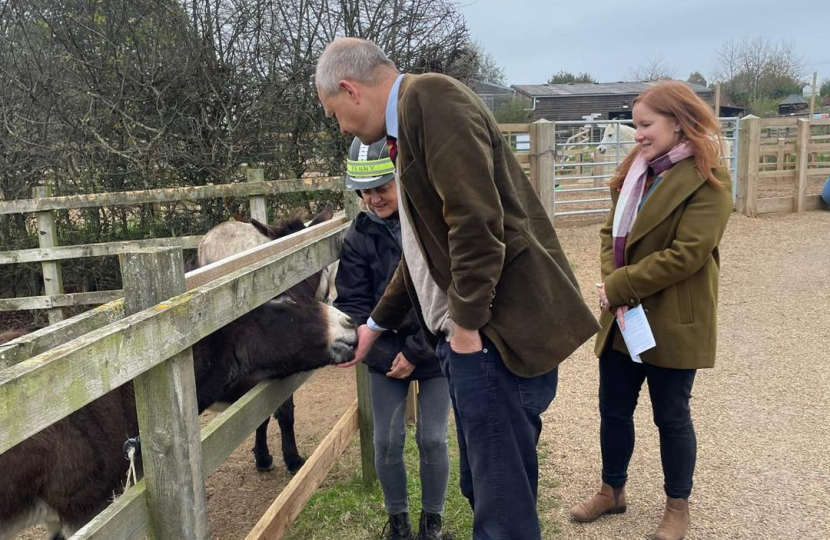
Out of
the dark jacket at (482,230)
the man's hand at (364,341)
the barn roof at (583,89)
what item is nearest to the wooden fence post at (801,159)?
the man's hand at (364,341)

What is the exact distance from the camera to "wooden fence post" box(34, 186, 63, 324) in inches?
259

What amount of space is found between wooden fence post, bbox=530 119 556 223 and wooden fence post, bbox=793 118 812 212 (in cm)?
526

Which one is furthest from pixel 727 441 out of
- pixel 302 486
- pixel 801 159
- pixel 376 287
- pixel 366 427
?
pixel 801 159

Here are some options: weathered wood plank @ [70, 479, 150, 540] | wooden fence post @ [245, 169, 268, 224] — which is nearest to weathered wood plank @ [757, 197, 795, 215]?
wooden fence post @ [245, 169, 268, 224]

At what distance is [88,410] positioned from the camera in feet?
7.69

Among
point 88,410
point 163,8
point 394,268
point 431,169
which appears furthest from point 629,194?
point 163,8

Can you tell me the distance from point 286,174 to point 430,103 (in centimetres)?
673

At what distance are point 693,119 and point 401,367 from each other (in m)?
1.63

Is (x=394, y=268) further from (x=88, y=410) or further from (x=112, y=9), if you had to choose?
(x=112, y=9)

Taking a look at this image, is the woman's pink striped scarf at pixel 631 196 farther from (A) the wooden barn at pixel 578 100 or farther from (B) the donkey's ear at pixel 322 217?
(A) the wooden barn at pixel 578 100

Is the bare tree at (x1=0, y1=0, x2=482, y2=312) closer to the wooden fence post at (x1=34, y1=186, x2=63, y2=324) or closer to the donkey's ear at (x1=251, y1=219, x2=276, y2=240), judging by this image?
the wooden fence post at (x1=34, y1=186, x2=63, y2=324)

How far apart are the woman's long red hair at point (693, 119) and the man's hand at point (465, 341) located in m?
1.47

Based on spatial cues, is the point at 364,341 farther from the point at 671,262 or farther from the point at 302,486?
the point at 671,262

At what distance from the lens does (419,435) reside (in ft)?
9.79
